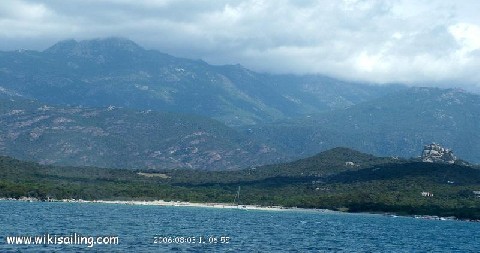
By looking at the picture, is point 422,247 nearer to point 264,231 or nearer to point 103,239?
point 264,231

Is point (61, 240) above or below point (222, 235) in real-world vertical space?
above

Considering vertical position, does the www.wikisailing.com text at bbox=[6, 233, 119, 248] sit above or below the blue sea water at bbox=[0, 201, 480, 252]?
above

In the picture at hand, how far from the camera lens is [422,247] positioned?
154 metres

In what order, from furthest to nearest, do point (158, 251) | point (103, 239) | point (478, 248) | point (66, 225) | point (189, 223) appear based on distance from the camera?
point (189, 223)
point (478, 248)
point (66, 225)
point (103, 239)
point (158, 251)

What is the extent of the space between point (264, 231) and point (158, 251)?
56753 millimetres

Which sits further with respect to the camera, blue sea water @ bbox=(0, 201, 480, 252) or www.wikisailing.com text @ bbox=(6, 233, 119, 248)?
blue sea water @ bbox=(0, 201, 480, 252)

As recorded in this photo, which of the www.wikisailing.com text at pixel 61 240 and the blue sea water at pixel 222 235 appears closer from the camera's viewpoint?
the www.wikisailing.com text at pixel 61 240

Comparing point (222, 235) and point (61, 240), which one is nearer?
point (61, 240)

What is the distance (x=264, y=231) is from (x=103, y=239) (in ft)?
163

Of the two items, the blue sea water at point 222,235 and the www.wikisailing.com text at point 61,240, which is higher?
the www.wikisailing.com text at point 61,240

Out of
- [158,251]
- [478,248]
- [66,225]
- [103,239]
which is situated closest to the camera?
[158,251]

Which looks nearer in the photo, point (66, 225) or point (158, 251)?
point (158, 251)

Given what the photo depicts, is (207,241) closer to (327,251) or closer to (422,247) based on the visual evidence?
(327,251)

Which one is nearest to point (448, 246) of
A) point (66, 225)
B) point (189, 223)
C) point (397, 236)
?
point (397, 236)
